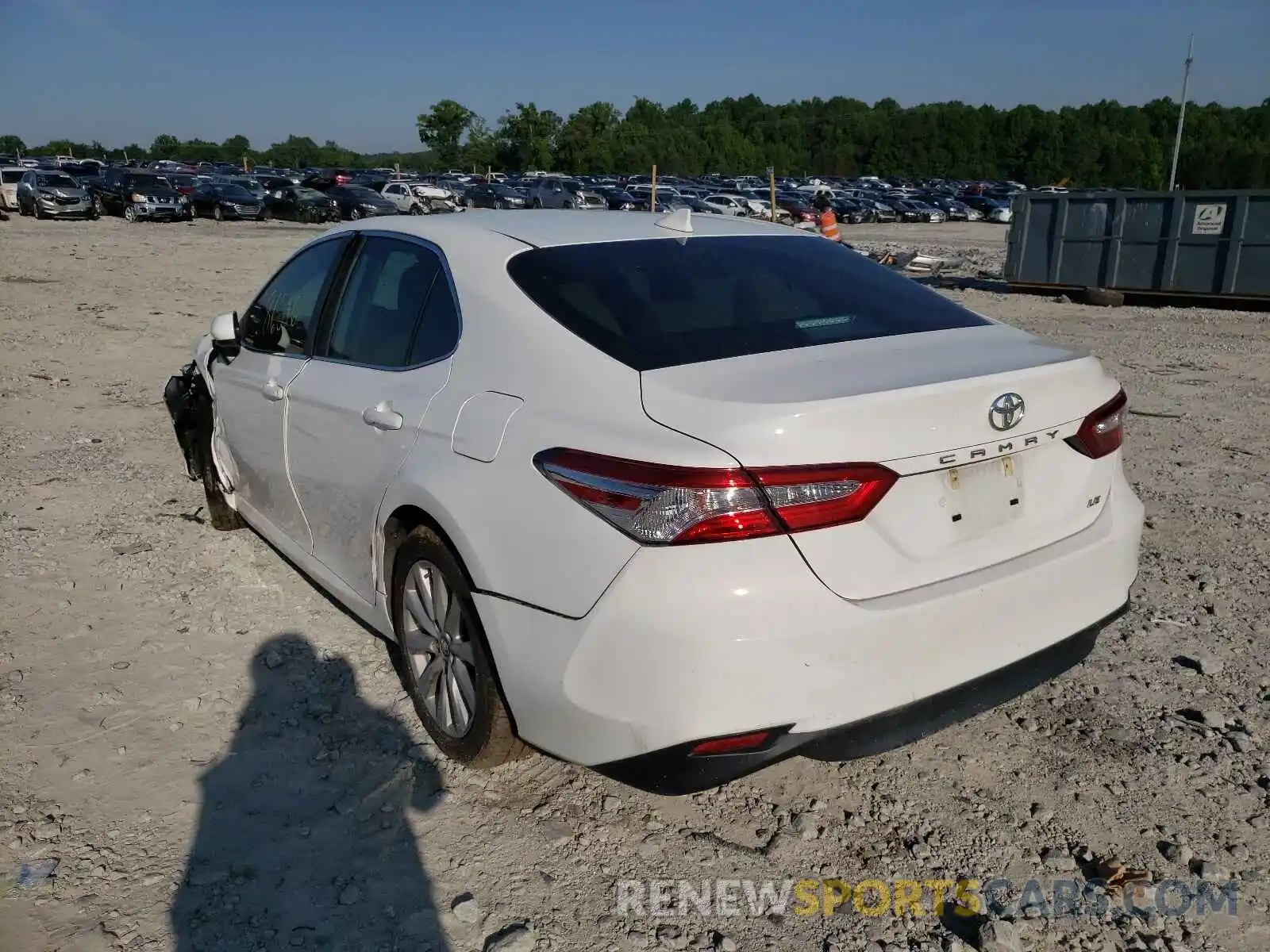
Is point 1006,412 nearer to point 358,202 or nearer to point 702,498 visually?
point 702,498

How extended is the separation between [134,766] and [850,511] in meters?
2.37

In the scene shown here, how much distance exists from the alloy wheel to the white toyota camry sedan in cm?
1

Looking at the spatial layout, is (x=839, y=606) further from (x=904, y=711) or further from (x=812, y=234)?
(x=812, y=234)

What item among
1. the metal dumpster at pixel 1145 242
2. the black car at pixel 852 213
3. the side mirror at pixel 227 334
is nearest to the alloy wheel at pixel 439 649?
the side mirror at pixel 227 334

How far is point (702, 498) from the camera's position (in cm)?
223

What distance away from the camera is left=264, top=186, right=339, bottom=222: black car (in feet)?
129

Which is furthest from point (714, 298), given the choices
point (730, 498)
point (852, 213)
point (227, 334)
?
point (852, 213)

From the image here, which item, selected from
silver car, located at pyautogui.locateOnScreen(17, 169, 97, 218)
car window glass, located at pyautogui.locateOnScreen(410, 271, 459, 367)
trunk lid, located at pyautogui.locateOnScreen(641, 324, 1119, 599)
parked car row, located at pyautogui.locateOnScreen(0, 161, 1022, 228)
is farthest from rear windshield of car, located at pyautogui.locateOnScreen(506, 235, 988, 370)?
silver car, located at pyautogui.locateOnScreen(17, 169, 97, 218)

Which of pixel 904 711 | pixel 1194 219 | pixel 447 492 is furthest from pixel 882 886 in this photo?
pixel 1194 219

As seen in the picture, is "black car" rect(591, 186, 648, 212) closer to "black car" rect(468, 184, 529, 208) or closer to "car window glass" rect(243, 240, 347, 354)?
"black car" rect(468, 184, 529, 208)

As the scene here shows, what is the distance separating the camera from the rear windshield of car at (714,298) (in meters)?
2.70

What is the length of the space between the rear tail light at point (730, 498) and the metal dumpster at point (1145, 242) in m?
15.8

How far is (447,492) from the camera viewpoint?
109 inches

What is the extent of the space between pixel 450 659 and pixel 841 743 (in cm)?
119
